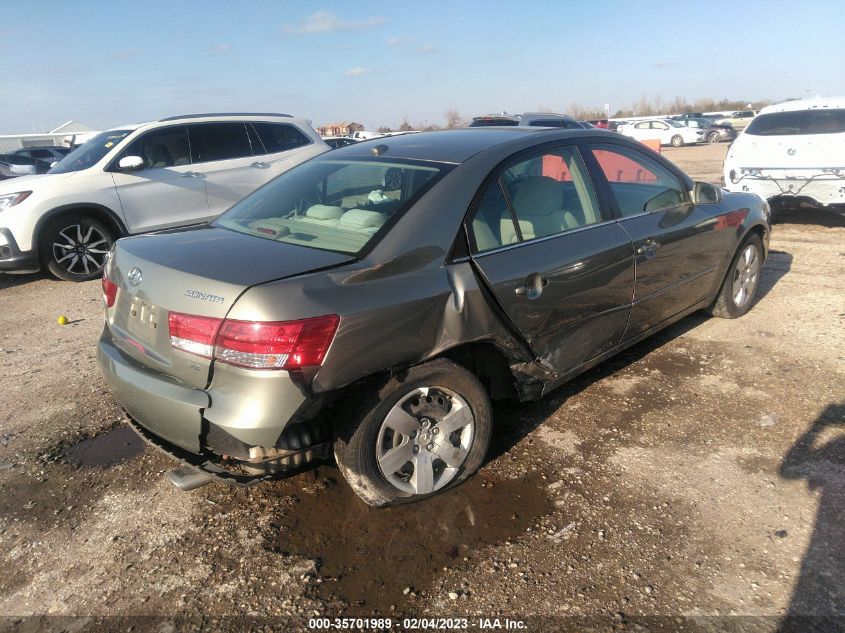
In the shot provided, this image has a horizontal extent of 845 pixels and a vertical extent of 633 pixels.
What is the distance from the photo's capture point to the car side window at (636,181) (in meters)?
3.72

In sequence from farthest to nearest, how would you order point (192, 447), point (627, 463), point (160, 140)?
point (160, 140) < point (627, 463) < point (192, 447)

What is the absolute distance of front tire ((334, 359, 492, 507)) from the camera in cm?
258

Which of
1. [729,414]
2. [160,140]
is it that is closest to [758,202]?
[729,414]

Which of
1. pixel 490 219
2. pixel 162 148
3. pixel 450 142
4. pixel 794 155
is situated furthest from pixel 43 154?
pixel 490 219

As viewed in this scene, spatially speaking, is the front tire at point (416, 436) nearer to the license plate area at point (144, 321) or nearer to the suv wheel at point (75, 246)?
the license plate area at point (144, 321)

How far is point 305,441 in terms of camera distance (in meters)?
2.52

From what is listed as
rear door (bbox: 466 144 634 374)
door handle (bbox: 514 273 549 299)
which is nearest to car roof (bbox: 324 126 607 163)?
rear door (bbox: 466 144 634 374)

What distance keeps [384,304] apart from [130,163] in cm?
581

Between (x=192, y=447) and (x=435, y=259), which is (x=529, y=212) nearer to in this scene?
(x=435, y=259)

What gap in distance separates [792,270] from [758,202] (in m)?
2.02

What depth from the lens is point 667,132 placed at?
105ft

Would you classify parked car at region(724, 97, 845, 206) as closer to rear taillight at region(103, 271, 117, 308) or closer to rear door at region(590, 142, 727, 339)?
rear door at region(590, 142, 727, 339)

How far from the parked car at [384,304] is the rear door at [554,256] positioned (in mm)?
11

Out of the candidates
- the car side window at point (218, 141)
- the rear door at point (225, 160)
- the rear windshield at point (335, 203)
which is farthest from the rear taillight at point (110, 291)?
the car side window at point (218, 141)
